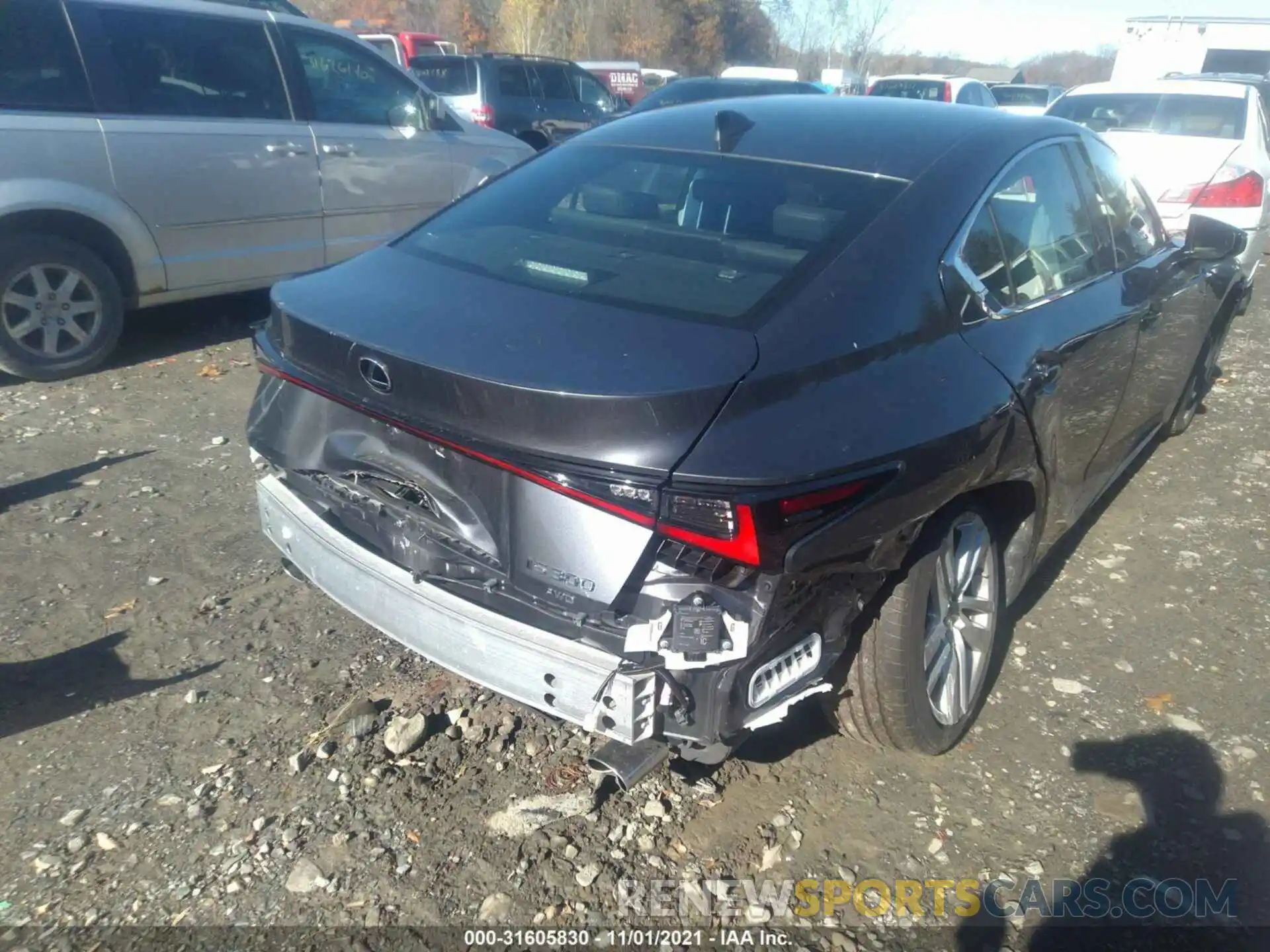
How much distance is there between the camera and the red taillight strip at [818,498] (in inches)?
80.2

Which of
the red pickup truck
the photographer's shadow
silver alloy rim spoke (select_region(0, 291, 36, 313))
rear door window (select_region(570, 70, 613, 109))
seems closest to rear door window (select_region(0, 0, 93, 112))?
silver alloy rim spoke (select_region(0, 291, 36, 313))

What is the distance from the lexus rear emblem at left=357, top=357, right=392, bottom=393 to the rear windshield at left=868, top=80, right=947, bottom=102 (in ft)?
55.1

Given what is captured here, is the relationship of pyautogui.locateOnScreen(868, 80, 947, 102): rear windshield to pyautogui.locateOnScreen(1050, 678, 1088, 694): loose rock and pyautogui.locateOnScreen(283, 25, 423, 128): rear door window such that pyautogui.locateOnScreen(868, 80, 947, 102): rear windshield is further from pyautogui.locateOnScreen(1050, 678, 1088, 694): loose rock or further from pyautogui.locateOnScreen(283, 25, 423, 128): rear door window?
pyautogui.locateOnScreen(1050, 678, 1088, 694): loose rock

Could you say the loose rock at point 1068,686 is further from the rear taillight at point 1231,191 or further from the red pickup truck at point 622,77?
the red pickup truck at point 622,77

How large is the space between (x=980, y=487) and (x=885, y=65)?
178 ft

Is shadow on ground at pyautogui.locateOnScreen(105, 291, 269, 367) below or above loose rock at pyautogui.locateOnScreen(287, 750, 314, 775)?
below

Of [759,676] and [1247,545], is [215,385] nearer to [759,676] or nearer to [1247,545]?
[759,676]

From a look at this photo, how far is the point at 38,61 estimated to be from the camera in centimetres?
509

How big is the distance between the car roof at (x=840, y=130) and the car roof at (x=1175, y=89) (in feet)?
21.2

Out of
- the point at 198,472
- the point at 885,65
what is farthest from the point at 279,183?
the point at 885,65

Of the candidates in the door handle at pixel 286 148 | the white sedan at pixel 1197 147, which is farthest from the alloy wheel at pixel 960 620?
the white sedan at pixel 1197 147

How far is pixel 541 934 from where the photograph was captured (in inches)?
90.4

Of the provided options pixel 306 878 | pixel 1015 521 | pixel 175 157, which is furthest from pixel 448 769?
pixel 175 157

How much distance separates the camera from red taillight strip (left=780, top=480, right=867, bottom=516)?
2.04 meters
